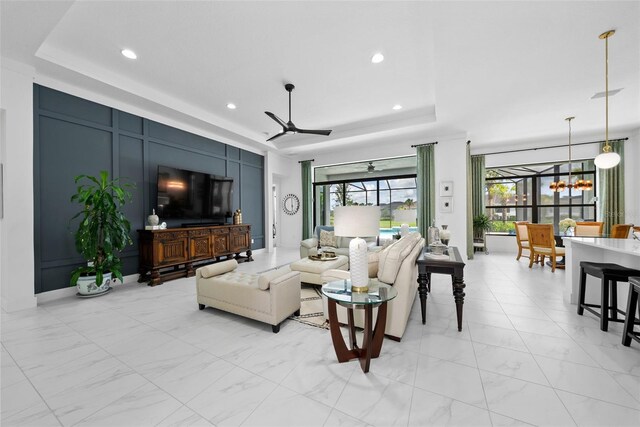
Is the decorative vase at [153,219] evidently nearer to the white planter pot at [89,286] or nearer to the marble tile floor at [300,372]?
the white planter pot at [89,286]

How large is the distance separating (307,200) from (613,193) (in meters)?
7.31

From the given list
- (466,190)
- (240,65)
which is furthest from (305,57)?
(466,190)

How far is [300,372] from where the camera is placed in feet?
5.77

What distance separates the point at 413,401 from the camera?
148 cm

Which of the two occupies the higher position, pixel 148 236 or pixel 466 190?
pixel 466 190

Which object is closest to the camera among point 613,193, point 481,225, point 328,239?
point 328,239

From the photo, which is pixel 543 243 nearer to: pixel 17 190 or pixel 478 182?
pixel 478 182

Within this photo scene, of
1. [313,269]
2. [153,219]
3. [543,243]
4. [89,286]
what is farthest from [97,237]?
[543,243]

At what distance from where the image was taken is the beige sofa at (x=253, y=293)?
7.79 ft

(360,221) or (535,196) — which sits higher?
(535,196)

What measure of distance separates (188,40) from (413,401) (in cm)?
390

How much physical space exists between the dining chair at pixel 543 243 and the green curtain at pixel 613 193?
217cm

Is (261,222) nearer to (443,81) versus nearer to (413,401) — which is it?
(443,81)

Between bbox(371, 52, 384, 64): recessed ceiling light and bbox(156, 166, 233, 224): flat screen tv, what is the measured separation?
3.71m
